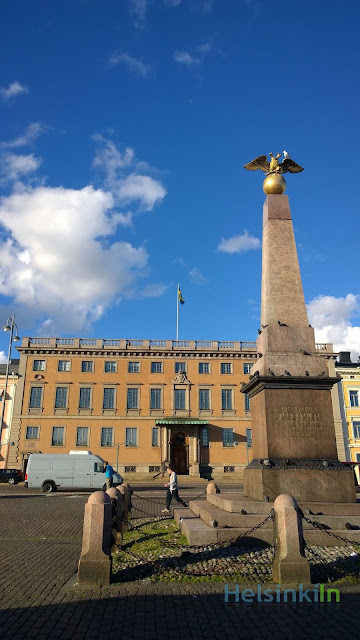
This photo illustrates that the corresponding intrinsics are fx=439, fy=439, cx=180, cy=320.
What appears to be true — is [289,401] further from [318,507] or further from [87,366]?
[87,366]

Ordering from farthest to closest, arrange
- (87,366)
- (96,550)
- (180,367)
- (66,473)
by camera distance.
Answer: (180,367), (87,366), (66,473), (96,550)

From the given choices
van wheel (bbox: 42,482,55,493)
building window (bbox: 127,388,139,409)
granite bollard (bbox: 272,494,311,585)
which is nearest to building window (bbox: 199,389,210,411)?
building window (bbox: 127,388,139,409)

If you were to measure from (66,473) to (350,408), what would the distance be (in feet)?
99.7

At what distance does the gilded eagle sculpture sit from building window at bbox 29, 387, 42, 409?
114 ft

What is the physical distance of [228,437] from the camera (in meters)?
41.2

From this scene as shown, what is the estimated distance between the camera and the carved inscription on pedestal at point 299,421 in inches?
374

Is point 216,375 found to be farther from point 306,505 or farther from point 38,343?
point 306,505

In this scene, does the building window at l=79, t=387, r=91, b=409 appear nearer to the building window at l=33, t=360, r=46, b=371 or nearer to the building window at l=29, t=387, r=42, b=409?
the building window at l=29, t=387, r=42, b=409

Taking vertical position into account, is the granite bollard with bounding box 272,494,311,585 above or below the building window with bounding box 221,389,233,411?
below

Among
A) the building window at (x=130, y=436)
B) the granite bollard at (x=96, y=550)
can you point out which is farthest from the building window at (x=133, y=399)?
the granite bollard at (x=96, y=550)

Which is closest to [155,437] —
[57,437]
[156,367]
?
[156,367]

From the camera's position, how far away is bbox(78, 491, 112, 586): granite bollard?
5965mm

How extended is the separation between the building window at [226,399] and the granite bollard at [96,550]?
36.6 meters

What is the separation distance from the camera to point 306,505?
8422 mm
